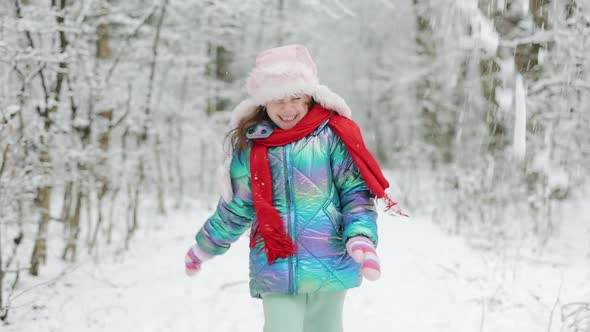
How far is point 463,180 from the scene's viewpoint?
320 inches

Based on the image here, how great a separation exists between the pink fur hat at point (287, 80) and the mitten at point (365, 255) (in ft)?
1.98

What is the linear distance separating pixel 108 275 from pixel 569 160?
5403 mm

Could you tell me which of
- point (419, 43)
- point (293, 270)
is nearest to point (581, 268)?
point (293, 270)

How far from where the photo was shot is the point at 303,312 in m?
2.28

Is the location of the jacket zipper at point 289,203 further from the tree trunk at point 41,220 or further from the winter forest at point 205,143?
the tree trunk at point 41,220

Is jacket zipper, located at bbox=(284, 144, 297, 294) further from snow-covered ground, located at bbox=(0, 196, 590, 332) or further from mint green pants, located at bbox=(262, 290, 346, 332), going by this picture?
snow-covered ground, located at bbox=(0, 196, 590, 332)

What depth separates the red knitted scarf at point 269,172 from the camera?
7.22 ft

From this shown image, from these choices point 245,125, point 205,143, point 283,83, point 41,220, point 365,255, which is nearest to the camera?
point 365,255

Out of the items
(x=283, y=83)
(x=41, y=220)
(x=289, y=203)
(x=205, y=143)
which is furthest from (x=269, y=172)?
(x=205, y=143)

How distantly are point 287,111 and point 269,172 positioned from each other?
287mm

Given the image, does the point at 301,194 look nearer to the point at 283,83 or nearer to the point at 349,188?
the point at 349,188

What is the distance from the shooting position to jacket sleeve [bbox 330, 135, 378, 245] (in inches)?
88.2

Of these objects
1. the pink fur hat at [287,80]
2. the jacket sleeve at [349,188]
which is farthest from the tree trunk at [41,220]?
the jacket sleeve at [349,188]

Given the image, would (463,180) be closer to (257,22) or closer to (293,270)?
(293,270)
